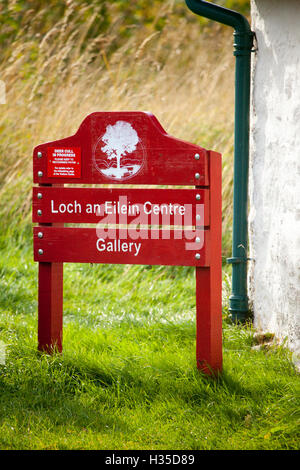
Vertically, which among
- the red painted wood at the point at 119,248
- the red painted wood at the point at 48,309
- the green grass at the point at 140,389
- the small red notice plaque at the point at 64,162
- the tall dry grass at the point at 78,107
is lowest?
the green grass at the point at 140,389

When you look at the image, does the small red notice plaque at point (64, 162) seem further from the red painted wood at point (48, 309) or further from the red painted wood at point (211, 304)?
the red painted wood at point (211, 304)

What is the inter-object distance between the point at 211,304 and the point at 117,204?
71 cm

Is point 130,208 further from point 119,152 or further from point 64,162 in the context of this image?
point 64,162

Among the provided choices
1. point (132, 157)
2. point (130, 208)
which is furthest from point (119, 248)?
point (132, 157)

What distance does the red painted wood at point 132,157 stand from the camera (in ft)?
10.9

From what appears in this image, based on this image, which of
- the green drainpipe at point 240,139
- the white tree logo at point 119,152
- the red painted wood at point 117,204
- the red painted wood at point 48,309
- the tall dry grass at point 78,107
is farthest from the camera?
the tall dry grass at point 78,107

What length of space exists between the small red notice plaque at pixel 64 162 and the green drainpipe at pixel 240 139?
4.12 feet

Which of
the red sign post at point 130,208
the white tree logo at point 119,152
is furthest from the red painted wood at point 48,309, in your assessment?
the white tree logo at point 119,152

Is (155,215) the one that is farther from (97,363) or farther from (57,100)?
(57,100)

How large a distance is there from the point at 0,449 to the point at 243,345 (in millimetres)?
1675

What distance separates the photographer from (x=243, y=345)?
12.8 ft

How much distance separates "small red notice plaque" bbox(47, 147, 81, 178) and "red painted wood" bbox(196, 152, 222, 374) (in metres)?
0.73

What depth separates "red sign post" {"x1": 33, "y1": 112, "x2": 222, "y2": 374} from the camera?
3.32m

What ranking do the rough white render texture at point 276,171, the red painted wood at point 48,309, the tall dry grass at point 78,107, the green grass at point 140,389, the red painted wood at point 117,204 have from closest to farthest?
1. the green grass at point 140,389
2. the red painted wood at point 117,204
3. the red painted wood at point 48,309
4. the rough white render texture at point 276,171
5. the tall dry grass at point 78,107
